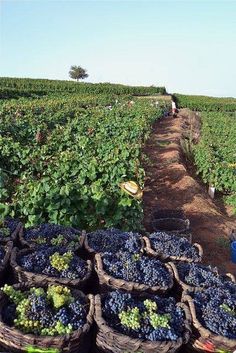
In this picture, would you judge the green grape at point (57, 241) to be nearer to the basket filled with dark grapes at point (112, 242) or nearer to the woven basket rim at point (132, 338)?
the basket filled with dark grapes at point (112, 242)

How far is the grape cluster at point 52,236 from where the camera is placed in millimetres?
4609

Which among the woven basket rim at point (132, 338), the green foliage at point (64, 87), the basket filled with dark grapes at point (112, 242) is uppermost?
the green foliage at point (64, 87)

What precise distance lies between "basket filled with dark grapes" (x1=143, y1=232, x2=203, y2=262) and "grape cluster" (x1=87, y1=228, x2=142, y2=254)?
16 centimetres

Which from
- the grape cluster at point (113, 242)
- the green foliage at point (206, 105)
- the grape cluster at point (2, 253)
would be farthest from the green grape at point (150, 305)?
the green foliage at point (206, 105)

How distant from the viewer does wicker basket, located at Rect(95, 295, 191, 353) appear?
3.19 metres

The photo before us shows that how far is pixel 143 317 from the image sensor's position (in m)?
3.41

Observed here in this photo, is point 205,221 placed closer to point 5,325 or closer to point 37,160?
point 37,160

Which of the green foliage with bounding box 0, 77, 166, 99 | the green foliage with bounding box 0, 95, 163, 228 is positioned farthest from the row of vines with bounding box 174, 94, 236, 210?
the green foliage with bounding box 0, 77, 166, 99

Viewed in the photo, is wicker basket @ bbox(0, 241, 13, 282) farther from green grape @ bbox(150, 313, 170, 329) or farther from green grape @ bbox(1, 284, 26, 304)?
green grape @ bbox(150, 313, 170, 329)

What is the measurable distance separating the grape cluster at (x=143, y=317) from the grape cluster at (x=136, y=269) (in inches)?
13.2

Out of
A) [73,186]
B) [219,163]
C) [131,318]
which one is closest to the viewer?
[131,318]

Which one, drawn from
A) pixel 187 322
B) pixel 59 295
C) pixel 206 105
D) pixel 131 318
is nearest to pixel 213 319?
pixel 187 322

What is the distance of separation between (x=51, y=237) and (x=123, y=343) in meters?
1.86

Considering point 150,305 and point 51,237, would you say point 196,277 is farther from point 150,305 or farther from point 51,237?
point 51,237
